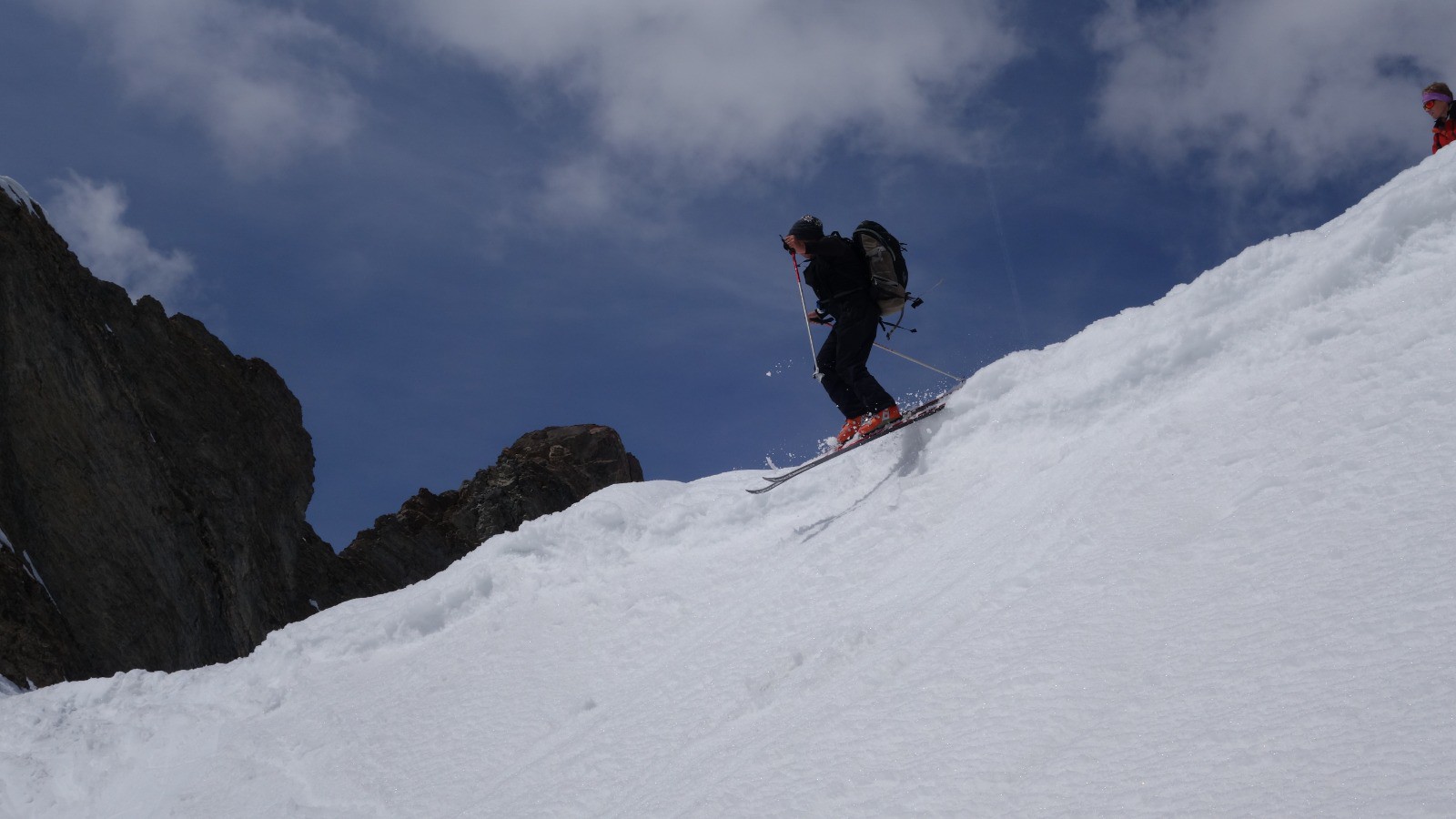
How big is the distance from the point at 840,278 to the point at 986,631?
5433mm

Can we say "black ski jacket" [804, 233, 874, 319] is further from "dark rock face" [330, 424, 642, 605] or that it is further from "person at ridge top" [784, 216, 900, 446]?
"dark rock face" [330, 424, 642, 605]

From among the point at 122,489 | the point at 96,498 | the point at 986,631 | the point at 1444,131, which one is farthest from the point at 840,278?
the point at 122,489

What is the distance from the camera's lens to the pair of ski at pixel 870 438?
29.9 ft

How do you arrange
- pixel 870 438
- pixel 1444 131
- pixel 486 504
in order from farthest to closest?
pixel 486 504 → pixel 1444 131 → pixel 870 438

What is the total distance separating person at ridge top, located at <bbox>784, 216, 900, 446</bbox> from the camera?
32.4 feet

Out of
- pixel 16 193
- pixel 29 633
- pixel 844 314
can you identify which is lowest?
pixel 844 314

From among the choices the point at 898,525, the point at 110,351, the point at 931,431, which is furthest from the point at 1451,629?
the point at 110,351

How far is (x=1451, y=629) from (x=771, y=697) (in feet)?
11.1

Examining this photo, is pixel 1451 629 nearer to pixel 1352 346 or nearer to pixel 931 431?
pixel 1352 346

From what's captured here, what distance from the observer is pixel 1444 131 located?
35.2 ft

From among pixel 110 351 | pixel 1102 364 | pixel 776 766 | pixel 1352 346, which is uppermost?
pixel 110 351

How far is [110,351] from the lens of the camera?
2997 centimetres

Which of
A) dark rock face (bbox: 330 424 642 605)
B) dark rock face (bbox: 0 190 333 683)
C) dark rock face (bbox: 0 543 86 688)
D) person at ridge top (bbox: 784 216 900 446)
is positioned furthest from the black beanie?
dark rock face (bbox: 330 424 642 605)

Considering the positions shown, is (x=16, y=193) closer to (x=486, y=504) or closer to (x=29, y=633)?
(x=29, y=633)
